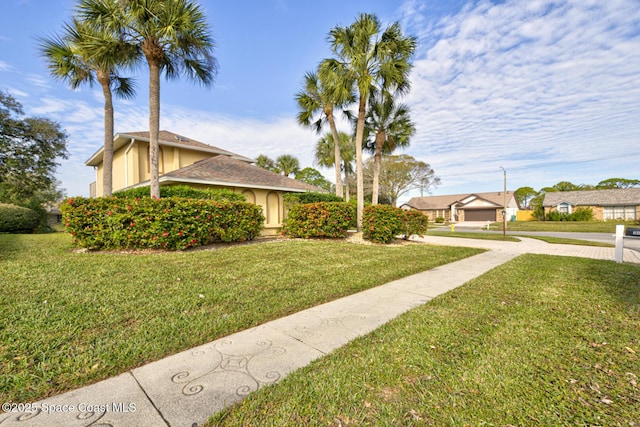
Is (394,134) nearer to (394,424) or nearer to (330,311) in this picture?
(330,311)

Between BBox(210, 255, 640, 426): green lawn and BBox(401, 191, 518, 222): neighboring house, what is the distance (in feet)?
121

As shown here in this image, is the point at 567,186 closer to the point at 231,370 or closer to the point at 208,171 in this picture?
the point at 208,171

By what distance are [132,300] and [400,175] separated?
37.5 m

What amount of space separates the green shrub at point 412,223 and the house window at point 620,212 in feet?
128

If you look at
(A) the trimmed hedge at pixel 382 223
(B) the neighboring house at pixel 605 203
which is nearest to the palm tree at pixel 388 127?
(A) the trimmed hedge at pixel 382 223

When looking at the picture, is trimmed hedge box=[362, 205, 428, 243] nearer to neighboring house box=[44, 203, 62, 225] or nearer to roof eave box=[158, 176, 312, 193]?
roof eave box=[158, 176, 312, 193]

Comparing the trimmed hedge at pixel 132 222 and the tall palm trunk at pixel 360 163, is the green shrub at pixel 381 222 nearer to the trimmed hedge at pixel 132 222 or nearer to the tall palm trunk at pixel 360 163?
the tall palm trunk at pixel 360 163

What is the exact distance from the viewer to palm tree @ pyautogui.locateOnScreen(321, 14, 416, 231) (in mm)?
11000

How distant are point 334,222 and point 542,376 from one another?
28.4 ft

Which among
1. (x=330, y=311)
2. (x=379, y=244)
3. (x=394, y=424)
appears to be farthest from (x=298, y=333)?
(x=379, y=244)

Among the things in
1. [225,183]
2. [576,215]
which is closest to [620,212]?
[576,215]

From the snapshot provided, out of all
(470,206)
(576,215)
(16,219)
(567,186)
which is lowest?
(576,215)

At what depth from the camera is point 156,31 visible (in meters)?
8.12

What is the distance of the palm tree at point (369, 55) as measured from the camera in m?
11.0
